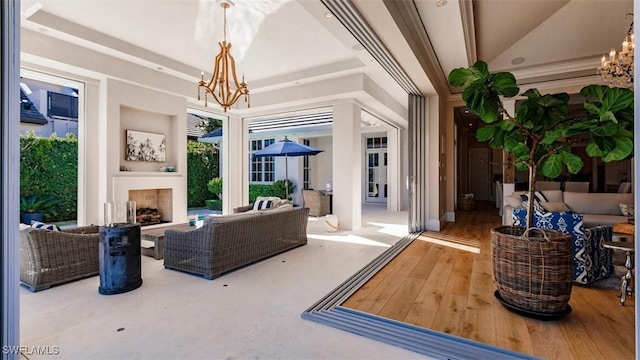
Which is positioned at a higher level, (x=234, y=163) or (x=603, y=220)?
(x=234, y=163)

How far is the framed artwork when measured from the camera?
19.2ft

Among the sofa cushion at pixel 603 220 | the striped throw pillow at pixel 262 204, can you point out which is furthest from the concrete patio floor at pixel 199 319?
the sofa cushion at pixel 603 220

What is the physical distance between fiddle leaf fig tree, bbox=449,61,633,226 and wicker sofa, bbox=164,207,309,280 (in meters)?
2.75

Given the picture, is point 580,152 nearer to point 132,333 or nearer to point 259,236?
point 259,236

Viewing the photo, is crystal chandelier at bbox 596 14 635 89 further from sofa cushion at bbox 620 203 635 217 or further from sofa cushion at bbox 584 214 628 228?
sofa cushion at bbox 584 214 628 228

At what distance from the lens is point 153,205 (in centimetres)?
652

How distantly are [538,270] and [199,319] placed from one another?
267 cm

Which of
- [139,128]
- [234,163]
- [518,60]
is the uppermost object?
[518,60]

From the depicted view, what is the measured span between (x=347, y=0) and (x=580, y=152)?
1115 cm

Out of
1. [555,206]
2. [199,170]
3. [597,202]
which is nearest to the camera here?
[555,206]

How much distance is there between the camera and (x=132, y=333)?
225cm

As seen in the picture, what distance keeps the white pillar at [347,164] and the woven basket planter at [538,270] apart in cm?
397

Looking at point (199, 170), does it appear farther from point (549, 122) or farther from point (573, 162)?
point (573, 162)

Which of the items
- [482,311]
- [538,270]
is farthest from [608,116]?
[482,311]
